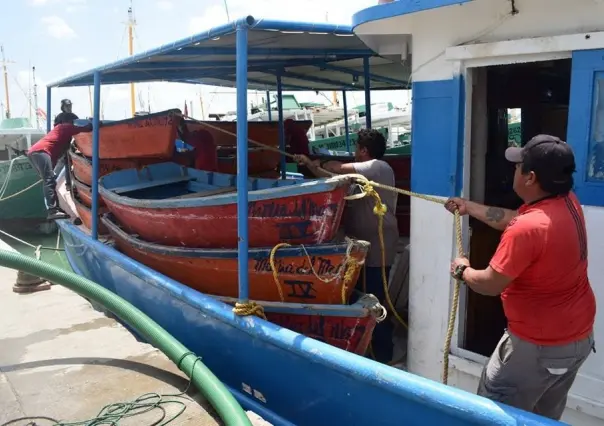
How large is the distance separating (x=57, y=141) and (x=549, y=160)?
7.34 meters

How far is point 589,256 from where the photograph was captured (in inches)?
113

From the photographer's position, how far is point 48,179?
27.2ft

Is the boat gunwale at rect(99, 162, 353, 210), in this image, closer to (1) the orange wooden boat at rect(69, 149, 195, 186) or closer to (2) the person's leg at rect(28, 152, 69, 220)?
(1) the orange wooden boat at rect(69, 149, 195, 186)

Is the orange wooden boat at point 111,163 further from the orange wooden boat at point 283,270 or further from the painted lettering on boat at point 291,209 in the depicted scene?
the painted lettering on boat at point 291,209

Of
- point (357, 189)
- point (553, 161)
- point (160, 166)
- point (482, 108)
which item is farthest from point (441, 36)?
point (160, 166)

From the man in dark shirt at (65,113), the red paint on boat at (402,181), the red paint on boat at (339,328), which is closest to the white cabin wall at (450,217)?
the red paint on boat at (339,328)

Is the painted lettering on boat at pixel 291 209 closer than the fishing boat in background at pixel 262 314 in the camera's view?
No

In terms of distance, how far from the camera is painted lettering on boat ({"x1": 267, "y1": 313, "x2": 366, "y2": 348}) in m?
3.49

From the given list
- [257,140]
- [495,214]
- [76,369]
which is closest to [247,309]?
[76,369]

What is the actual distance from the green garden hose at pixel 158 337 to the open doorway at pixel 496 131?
152 cm

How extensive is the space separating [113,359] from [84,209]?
10.5 ft

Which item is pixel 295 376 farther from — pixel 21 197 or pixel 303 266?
pixel 21 197

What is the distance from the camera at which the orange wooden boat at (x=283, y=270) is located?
3418mm

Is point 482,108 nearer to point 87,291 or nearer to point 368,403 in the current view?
point 368,403
